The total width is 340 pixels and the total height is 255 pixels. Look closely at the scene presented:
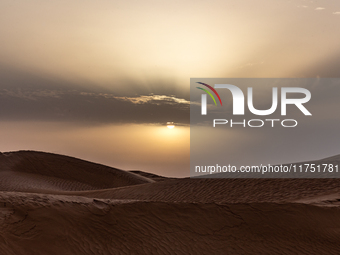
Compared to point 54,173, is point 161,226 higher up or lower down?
lower down

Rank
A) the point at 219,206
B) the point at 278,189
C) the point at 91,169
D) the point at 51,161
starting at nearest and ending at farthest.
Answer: the point at 219,206 → the point at 278,189 → the point at 51,161 → the point at 91,169

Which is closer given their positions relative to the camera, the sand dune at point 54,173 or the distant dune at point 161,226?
the distant dune at point 161,226

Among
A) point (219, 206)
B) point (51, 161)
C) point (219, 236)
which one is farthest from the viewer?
point (51, 161)

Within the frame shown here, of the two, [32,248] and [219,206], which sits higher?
[219,206]

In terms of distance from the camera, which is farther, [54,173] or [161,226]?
[54,173]

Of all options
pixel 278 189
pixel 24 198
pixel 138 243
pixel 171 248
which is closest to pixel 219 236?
pixel 171 248

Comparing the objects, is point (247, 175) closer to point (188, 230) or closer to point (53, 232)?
point (188, 230)

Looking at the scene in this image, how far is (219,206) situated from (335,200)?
4.55 m

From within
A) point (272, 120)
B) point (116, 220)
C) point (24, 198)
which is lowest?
point (116, 220)

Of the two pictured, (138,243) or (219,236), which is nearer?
(138,243)

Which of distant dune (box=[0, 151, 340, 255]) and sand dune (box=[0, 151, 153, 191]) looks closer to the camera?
distant dune (box=[0, 151, 340, 255])

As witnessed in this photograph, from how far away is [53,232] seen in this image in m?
6.24

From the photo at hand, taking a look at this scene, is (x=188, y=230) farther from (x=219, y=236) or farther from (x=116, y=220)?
(x=116, y=220)

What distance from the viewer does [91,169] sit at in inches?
1268
